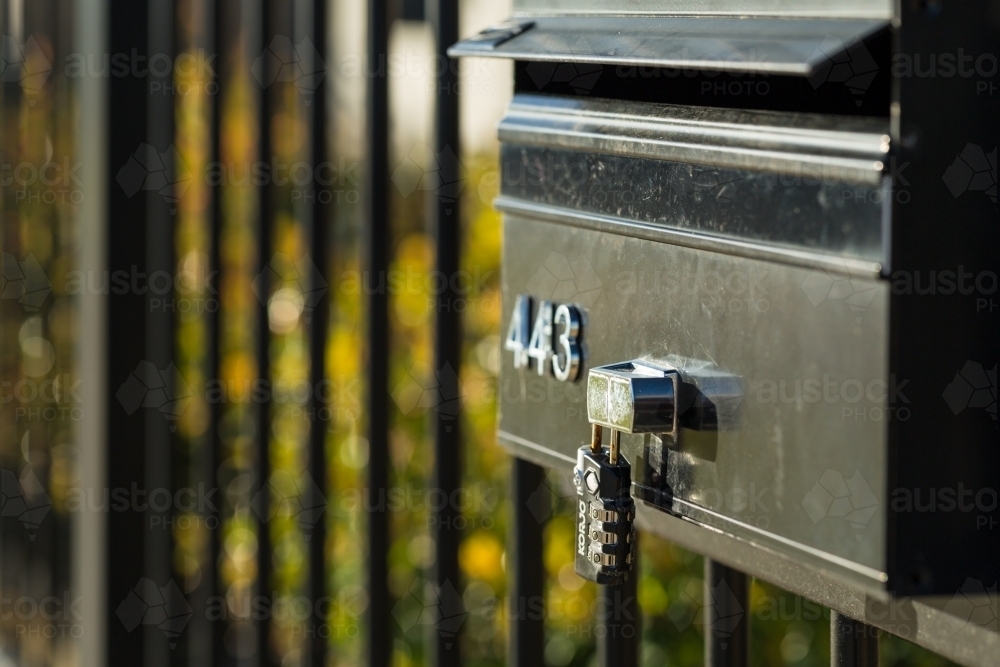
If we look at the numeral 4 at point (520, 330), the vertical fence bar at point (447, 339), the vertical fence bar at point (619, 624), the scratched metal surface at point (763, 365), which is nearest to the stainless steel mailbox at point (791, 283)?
the scratched metal surface at point (763, 365)

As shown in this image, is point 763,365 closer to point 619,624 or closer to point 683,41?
point 683,41

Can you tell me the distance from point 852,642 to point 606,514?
0.70 ft

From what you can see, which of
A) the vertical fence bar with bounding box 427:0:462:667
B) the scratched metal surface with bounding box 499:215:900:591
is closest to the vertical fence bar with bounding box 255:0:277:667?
the vertical fence bar with bounding box 427:0:462:667

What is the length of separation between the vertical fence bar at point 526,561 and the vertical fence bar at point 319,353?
42cm

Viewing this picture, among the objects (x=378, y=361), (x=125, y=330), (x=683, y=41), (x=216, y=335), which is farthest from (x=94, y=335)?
(x=683, y=41)

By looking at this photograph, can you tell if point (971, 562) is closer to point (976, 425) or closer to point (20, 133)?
point (976, 425)

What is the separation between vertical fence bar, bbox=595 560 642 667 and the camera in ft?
3.94

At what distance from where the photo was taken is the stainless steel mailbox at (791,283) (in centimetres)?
75

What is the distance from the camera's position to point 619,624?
47.4 inches

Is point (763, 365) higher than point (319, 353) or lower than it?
higher

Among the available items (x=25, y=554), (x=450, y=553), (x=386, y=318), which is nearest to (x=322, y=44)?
(x=386, y=318)

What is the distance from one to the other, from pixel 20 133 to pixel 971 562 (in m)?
3.45

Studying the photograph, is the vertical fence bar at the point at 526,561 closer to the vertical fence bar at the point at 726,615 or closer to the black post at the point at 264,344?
the vertical fence bar at the point at 726,615

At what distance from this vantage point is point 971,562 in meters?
0.80
